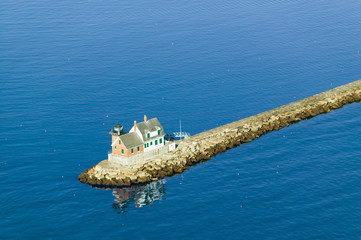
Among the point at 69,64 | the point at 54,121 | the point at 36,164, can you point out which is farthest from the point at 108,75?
the point at 36,164

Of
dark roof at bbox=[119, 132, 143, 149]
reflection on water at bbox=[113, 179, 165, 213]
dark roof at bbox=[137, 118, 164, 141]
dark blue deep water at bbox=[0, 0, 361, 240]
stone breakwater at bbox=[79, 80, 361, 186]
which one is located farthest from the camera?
dark roof at bbox=[137, 118, 164, 141]

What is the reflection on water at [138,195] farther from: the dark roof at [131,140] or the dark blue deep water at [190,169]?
the dark roof at [131,140]

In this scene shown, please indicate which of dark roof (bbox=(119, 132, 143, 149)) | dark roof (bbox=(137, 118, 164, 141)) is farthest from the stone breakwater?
dark roof (bbox=(137, 118, 164, 141))

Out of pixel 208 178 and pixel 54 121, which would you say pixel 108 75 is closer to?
pixel 54 121

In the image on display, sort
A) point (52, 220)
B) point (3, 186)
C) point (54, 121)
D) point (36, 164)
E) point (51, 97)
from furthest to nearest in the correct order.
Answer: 1. point (51, 97)
2. point (54, 121)
3. point (36, 164)
4. point (3, 186)
5. point (52, 220)

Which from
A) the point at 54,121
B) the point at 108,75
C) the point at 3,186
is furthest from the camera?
the point at 108,75

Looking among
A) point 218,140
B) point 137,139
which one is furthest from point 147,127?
point 218,140

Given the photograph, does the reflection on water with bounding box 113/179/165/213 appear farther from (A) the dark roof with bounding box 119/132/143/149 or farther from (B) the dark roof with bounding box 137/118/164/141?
(B) the dark roof with bounding box 137/118/164/141
